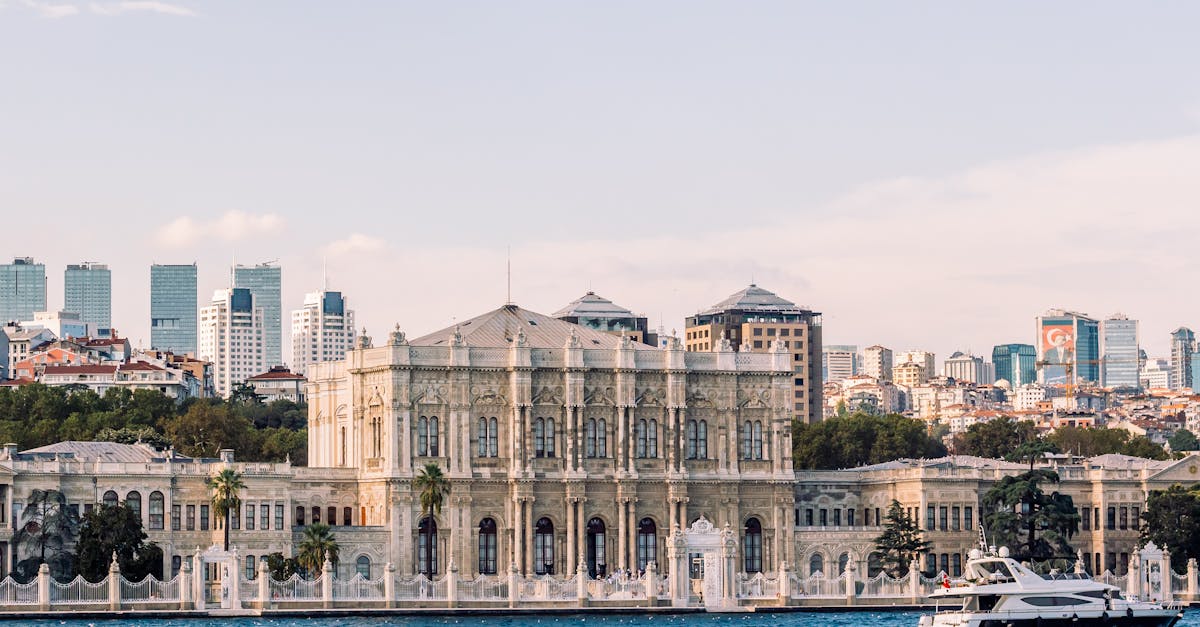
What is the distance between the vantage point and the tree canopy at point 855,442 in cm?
14212

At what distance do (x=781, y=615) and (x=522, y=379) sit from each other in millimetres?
18283

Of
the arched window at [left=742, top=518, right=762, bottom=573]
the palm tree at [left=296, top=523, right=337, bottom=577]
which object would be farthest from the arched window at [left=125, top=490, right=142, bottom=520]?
the arched window at [left=742, top=518, right=762, bottom=573]

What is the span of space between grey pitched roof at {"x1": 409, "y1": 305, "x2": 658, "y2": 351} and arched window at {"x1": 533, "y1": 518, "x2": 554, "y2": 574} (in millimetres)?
7407

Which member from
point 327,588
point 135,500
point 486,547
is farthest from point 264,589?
point 486,547

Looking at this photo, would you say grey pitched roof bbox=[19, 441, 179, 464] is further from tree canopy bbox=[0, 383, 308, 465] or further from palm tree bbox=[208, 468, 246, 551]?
tree canopy bbox=[0, 383, 308, 465]

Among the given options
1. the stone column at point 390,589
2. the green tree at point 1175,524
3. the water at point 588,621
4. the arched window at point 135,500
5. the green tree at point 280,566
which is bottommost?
the water at point 588,621

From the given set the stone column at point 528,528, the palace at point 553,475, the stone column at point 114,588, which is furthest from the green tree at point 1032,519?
the stone column at point 114,588

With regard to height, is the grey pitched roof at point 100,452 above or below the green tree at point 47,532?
above

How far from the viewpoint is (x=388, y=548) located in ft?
345

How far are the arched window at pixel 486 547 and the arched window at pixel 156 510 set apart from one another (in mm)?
13183

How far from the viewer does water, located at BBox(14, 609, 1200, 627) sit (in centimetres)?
8575

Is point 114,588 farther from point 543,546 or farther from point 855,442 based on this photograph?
point 855,442

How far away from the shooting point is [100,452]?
106m

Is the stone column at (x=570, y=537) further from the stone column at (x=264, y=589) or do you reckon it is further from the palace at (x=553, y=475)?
the stone column at (x=264, y=589)
